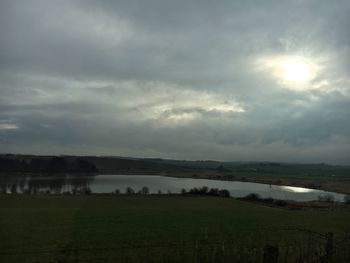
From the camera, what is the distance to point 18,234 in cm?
2919

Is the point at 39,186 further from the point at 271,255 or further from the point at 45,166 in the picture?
the point at 271,255

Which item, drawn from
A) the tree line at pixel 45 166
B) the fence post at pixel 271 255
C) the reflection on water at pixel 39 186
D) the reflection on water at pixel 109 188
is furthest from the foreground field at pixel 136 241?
the tree line at pixel 45 166

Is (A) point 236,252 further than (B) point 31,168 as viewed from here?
No

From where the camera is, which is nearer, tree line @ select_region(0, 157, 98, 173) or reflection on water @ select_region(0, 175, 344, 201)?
reflection on water @ select_region(0, 175, 344, 201)

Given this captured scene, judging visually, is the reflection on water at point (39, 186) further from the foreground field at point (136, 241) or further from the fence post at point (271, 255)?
the fence post at point (271, 255)

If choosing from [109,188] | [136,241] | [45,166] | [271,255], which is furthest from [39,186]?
[271,255]

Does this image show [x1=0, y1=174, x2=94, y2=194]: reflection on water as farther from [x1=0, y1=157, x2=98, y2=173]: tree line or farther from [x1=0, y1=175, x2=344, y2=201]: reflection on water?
[x1=0, y1=157, x2=98, y2=173]: tree line

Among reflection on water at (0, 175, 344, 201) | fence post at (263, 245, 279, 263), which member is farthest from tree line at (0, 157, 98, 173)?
fence post at (263, 245, 279, 263)

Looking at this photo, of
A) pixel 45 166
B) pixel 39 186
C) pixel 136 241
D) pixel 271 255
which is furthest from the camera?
pixel 45 166

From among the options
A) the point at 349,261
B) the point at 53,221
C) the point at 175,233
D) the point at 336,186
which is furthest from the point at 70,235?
the point at 336,186

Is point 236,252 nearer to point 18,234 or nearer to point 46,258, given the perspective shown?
point 46,258

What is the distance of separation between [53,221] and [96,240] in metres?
13.8

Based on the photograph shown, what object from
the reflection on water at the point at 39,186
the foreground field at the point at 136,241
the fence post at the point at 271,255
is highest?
the fence post at the point at 271,255

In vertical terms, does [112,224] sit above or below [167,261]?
below
